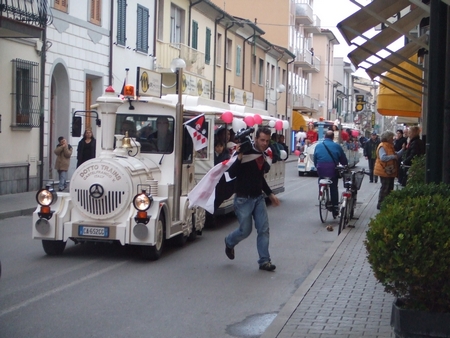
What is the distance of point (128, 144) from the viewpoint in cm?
1084

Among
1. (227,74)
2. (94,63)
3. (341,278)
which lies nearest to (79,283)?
(341,278)

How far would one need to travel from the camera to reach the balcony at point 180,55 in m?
29.6

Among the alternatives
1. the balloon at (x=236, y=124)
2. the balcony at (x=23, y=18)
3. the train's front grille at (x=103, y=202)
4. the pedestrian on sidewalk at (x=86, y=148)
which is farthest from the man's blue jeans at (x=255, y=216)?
Result: the balcony at (x=23, y=18)

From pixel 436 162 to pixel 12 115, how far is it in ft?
47.4

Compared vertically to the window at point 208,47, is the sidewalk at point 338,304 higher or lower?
lower

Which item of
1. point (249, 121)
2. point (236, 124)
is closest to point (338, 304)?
point (236, 124)

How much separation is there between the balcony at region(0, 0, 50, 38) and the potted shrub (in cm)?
1359

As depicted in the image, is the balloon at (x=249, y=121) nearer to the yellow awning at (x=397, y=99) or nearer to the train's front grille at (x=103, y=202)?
the yellow awning at (x=397, y=99)

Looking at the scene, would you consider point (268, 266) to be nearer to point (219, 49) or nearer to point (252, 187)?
point (252, 187)

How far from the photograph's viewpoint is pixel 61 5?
21.8 m

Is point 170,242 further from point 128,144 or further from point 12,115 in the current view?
point 12,115

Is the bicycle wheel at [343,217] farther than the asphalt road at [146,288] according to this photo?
Yes

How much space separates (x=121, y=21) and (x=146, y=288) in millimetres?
18718

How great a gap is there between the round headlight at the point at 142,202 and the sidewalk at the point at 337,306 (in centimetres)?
242
